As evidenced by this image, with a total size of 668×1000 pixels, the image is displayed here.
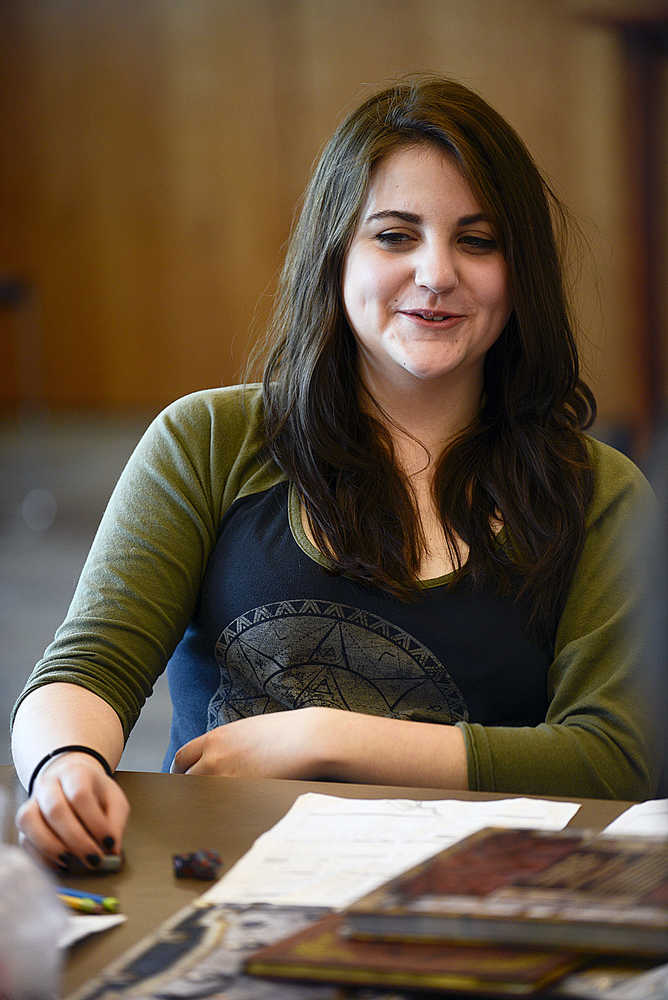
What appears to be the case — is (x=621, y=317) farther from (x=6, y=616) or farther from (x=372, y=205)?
(x=372, y=205)

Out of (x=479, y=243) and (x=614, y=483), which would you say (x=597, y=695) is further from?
(x=479, y=243)

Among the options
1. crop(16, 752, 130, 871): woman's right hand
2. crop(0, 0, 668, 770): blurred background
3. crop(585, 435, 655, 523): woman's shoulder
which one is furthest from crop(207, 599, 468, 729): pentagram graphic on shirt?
crop(0, 0, 668, 770): blurred background

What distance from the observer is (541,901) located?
623 millimetres

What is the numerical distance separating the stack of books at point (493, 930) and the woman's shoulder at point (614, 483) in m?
0.73

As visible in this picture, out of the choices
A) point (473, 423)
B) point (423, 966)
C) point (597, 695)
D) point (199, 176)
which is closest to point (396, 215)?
point (473, 423)

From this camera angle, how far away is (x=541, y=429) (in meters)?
1.42

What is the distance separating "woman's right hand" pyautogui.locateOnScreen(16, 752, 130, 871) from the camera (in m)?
0.89

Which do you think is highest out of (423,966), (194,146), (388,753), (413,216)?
(194,146)

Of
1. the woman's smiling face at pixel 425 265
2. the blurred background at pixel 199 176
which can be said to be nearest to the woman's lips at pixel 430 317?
the woman's smiling face at pixel 425 265

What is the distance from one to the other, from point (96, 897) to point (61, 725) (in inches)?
11.9

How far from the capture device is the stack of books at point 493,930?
1.99 feet

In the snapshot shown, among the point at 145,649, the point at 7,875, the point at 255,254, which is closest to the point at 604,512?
the point at 145,649

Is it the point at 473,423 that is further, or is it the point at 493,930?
the point at 473,423

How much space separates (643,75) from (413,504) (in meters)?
3.87
